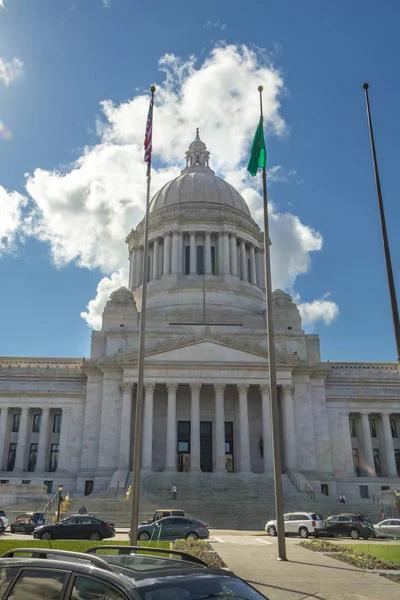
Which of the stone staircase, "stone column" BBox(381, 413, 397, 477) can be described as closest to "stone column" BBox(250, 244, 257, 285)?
"stone column" BBox(381, 413, 397, 477)

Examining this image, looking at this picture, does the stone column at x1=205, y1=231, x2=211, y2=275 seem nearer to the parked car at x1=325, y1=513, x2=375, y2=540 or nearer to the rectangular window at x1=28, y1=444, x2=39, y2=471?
the rectangular window at x1=28, y1=444, x2=39, y2=471

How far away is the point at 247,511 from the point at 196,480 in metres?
7.99

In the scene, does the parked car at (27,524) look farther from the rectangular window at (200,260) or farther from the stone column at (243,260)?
the stone column at (243,260)

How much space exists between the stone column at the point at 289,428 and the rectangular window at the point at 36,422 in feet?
87.2

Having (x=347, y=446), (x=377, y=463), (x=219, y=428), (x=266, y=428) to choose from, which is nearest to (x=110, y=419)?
(x=219, y=428)

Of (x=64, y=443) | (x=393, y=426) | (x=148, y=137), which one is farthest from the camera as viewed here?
(x=393, y=426)

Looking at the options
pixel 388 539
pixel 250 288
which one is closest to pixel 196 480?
pixel 388 539

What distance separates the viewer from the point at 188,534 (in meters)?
28.5

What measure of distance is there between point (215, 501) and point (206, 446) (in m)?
13.4

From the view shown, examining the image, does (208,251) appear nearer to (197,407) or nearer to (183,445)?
(197,407)

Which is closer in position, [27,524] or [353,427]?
[27,524]

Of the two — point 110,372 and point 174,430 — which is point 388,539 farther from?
point 110,372

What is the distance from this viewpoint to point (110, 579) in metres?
5.54

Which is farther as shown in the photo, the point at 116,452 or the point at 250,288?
the point at 250,288
